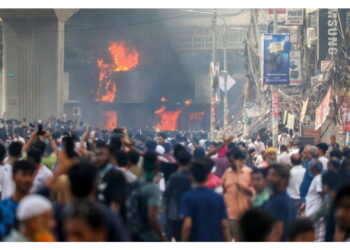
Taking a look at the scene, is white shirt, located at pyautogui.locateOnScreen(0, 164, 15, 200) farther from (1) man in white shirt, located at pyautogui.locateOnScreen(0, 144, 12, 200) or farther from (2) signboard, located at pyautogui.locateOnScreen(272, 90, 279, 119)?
(2) signboard, located at pyautogui.locateOnScreen(272, 90, 279, 119)

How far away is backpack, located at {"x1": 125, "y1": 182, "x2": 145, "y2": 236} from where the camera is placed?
23.0 ft

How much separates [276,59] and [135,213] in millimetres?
17750

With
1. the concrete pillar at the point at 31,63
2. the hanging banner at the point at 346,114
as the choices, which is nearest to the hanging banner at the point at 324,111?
the hanging banner at the point at 346,114

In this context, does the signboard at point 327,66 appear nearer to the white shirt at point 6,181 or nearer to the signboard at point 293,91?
the signboard at point 293,91

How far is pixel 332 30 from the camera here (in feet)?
89.7

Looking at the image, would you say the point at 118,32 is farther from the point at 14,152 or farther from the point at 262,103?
the point at 14,152

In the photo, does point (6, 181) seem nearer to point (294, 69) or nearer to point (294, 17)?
point (294, 69)

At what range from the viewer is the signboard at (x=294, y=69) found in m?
26.3

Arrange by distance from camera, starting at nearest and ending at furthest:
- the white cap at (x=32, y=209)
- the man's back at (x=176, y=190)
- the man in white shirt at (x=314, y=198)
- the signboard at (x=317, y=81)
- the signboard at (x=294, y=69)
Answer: the white cap at (x=32, y=209) < the man's back at (x=176, y=190) < the man in white shirt at (x=314, y=198) < the signboard at (x=294, y=69) < the signboard at (x=317, y=81)

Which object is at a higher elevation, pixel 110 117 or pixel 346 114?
pixel 346 114

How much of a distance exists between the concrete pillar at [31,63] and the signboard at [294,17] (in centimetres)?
1443

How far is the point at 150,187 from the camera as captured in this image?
7.16 metres

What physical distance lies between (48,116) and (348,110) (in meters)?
23.1

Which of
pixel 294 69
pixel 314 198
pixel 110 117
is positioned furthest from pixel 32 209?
pixel 110 117
